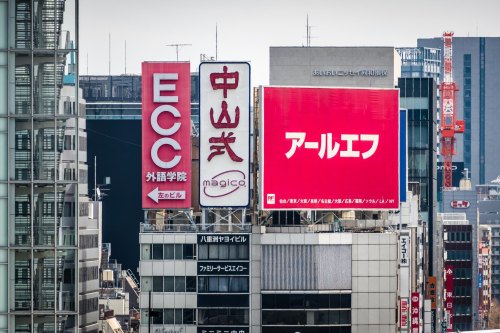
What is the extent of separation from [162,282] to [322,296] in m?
9.63

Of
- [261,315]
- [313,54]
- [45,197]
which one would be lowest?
[261,315]

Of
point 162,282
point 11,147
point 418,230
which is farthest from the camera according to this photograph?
point 418,230

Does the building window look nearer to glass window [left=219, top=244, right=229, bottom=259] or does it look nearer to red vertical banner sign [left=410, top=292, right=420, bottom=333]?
glass window [left=219, top=244, right=229, bottom=259]

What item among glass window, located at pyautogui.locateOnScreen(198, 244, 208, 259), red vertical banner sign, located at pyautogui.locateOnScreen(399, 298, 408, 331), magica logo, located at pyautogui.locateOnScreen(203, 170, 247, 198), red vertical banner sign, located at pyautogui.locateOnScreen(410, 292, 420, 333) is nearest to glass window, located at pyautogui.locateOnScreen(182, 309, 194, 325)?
glass window, located at pyautogui.locateOnScreen(198, 244, 208, 259)

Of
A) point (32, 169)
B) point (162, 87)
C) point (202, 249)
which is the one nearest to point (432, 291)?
point (202, 249)

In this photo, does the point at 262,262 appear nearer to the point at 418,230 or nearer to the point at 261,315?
the point at 261,315

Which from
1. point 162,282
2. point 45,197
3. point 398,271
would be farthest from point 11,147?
point 398,271

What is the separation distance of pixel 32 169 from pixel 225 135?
50496mm

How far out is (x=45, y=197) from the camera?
56.7m

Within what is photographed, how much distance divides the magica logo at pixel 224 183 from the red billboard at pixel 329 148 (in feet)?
5.31

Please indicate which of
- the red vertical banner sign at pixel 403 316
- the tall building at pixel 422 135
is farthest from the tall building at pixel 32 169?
the tall building at pixel 422 135

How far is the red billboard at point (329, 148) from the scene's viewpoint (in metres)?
107

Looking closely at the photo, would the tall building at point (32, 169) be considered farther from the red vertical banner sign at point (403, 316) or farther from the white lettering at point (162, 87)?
the red vertical banner sign at point (403, 316)

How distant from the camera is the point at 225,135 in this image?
106 m
